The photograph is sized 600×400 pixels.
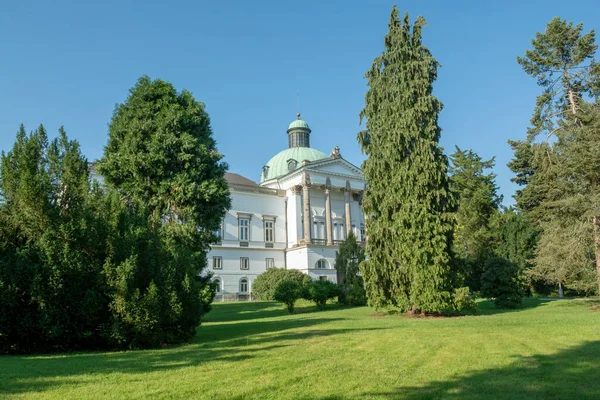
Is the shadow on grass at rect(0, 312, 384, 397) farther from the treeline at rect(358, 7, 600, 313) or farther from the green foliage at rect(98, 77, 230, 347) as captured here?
the treeline at rect(358, 7, 600, 313)

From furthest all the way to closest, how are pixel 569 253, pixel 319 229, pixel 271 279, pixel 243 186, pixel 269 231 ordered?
pixel 319 229 → pixel 269 231 → pixel 243 186 → pixel 271 279 → pixel 569 253

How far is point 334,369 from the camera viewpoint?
737 centimetres

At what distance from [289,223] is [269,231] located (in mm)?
2393

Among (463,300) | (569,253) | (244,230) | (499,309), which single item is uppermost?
(244,230)

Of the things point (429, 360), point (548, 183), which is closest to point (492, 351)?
point (429, 360)

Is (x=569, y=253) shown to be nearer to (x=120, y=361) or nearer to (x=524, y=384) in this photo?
(x=524, y=384)

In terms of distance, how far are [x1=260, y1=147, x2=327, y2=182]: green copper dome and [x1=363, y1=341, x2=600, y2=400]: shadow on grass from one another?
47851mm

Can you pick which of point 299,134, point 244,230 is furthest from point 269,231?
point 299,134

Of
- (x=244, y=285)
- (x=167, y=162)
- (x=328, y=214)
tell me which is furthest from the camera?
(x=328, y=214)

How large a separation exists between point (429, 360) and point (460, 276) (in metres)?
12.1

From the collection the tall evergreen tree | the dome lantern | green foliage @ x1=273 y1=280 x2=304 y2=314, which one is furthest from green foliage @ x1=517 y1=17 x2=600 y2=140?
the dome lantern

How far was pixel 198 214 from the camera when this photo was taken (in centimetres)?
1883

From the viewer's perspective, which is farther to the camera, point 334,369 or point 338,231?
point 338,231

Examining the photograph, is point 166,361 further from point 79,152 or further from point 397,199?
point 397,199
